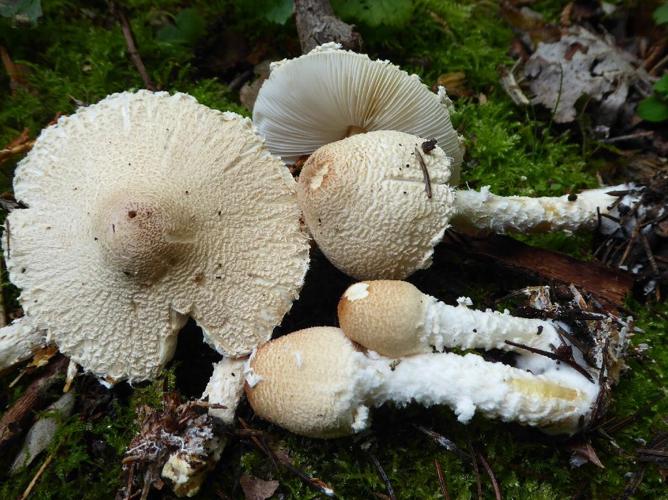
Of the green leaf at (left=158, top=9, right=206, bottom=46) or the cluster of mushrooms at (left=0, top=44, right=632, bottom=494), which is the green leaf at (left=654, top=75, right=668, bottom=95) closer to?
the cluster of mushrooms at (left=0, top=44, right=632, bottom=494)

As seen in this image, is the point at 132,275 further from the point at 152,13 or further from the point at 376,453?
the point at 152,13

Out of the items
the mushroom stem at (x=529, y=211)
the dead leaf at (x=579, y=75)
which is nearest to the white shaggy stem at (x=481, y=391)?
the mushroom stem at (x=529, y=211)

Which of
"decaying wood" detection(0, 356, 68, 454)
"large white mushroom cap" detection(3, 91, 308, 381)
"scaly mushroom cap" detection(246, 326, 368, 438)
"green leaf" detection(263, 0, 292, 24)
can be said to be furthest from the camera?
"green leaf" detection(263, 0, 292, 24)

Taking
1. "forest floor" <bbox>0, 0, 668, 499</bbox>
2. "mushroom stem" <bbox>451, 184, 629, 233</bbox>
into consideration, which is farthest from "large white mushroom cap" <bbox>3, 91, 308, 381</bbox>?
"mushroom stem" <bbox>451, 184, 629, 233</bbox>

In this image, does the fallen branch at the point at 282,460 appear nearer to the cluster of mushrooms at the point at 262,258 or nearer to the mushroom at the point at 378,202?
the cluster of mushrooms at the point at 262,258

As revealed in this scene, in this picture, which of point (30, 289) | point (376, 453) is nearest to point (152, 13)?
point (30, 289)

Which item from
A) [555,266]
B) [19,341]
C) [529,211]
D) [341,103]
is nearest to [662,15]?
[529,211]

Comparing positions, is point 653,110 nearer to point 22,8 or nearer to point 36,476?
point 22,8
